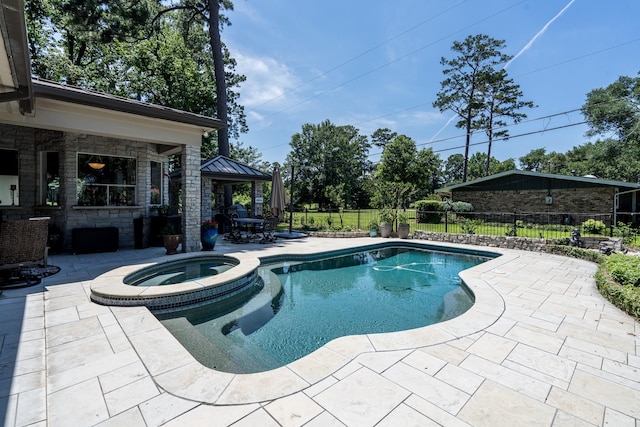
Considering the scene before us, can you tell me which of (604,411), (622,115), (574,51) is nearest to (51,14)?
(604,411)

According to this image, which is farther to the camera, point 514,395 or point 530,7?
point 530,7

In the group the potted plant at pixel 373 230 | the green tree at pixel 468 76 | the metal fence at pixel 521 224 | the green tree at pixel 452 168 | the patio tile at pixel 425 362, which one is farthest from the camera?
the green tree at pixel 452 168

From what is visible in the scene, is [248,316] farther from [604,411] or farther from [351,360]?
[604,411]

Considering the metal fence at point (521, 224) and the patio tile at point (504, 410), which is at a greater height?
the metal fence at point (521, 224)

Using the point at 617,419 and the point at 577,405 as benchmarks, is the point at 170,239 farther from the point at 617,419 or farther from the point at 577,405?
the point at 617,419

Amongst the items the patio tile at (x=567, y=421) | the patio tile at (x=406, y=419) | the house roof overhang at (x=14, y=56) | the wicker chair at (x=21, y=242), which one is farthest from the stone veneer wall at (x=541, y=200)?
the house roof overhang at (x=14, y=56)

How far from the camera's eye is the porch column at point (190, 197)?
7680mm

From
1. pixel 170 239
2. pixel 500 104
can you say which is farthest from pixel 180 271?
pixel 500 104

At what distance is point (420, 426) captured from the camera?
1.83 metres

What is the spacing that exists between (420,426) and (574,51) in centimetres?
1458

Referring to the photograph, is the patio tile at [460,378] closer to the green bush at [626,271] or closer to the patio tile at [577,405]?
the patio tile at [577,405]

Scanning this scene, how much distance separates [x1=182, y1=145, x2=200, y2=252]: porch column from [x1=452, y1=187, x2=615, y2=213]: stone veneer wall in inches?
717

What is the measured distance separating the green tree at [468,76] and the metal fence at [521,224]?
8939mm

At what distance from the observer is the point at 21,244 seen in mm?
4598
